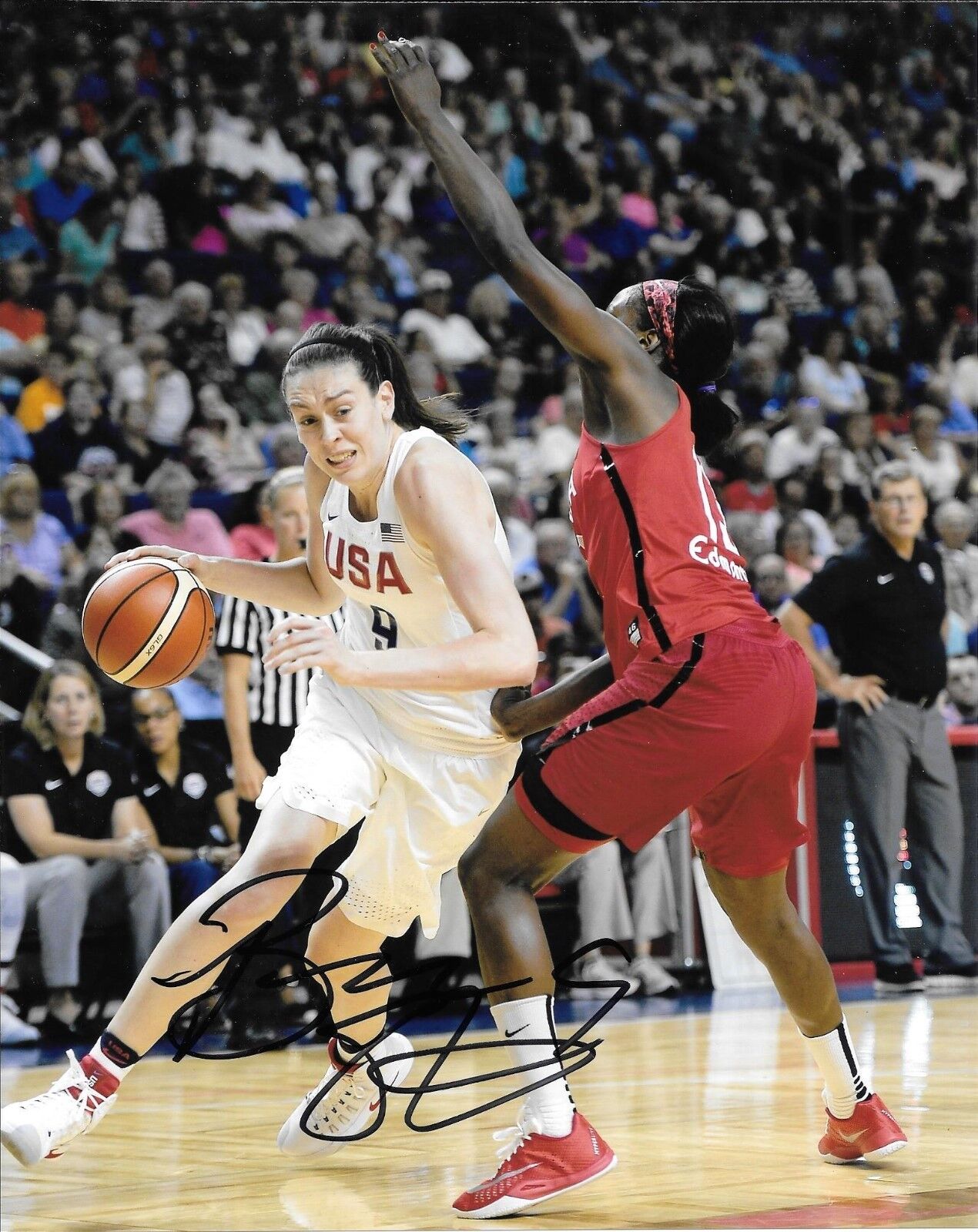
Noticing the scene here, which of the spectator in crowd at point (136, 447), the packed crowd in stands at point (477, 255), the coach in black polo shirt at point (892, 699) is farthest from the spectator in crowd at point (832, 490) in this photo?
the spectator in crowd at point (136, 447)

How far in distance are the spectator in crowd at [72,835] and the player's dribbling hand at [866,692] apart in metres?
3.03

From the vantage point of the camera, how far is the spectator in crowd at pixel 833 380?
12.4m

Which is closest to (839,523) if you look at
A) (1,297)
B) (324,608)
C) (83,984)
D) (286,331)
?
(286,331)

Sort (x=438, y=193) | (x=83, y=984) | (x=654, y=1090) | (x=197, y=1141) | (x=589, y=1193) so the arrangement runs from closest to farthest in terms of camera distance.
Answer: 1. (x=589, y=1193)
2. (x=197, y=1141)
3. (x=654, y=1090)
4. (x=83, y=984)
5. (x=438, y=193)

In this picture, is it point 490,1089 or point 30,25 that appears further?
point 30,25

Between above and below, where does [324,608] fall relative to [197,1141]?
above

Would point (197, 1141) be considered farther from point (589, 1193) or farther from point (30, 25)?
point (30, 25)

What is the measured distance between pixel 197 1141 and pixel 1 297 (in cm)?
700

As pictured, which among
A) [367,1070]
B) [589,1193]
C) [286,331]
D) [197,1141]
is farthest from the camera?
[286,331]

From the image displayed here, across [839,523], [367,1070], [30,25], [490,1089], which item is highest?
[30,25]

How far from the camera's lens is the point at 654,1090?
4.85 m

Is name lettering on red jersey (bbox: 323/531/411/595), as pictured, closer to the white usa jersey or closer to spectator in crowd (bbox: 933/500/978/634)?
the white usa jersey

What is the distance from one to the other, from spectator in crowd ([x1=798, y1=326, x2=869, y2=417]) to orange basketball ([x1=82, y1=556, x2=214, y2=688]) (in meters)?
9.32

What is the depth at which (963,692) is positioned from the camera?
8906mm
